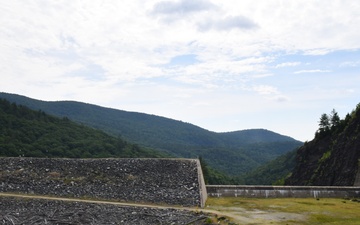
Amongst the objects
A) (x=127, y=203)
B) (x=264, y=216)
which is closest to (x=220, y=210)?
(x=264, y=216)

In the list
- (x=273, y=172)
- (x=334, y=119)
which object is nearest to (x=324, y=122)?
(x=334, y=119)

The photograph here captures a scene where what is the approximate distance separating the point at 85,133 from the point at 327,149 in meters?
84.3

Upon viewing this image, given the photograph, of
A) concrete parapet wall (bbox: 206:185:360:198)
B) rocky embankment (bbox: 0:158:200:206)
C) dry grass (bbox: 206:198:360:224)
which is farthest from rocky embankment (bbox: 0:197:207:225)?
concrete parapet wall (bbox: 206:185:360:198)

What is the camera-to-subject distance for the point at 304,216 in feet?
71.5

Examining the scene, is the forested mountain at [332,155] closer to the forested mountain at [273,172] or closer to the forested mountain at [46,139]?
the forested mountain at [273,172]

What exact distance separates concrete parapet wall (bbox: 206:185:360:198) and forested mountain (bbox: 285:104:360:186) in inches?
342

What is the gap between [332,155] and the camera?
167 ft

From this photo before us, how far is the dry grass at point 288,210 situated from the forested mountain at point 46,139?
66533mm

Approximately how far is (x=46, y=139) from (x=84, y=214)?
80.2 metres

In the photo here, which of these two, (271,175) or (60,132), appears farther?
(271,175)

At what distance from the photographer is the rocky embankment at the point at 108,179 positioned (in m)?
25.3

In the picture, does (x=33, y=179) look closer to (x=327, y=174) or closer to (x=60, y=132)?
(x=327, y=174)

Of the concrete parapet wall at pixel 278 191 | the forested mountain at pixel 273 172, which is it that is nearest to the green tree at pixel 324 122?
the concrete parapet wall at pixel 278 191

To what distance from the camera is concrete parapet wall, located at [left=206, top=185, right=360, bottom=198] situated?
1137 inches
